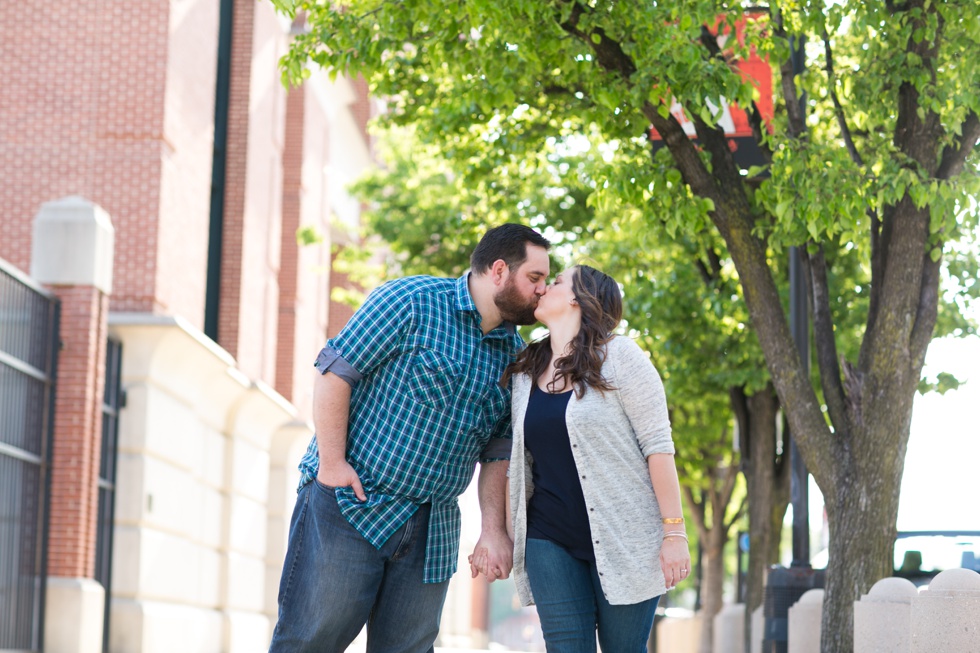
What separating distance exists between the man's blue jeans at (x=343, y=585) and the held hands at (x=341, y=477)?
70 mm

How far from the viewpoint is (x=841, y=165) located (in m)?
8.18

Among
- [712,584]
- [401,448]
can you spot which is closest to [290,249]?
[712,584]

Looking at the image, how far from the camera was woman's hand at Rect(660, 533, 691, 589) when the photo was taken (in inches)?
185

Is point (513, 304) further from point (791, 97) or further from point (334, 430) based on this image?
point (791, 97)

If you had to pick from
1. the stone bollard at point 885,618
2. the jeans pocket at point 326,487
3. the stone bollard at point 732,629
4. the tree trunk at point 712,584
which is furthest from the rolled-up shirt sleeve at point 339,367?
the tree trunk at point 712,584

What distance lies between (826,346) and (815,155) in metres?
1.58

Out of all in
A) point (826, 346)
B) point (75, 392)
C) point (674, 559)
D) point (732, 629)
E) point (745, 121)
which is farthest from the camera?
point (732, 629)

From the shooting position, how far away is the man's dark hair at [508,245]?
4965 mm

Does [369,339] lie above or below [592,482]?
above

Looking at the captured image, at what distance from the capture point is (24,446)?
13375mm

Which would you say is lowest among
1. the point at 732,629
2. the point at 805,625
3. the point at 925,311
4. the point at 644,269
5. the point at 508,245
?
the point at 732,629

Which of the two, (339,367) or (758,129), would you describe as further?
(758,129)

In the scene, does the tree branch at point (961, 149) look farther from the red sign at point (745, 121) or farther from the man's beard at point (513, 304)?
the man's beard at point (513, 304)

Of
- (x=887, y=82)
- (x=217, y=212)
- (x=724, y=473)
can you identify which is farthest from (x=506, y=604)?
(x=887, y=82)
